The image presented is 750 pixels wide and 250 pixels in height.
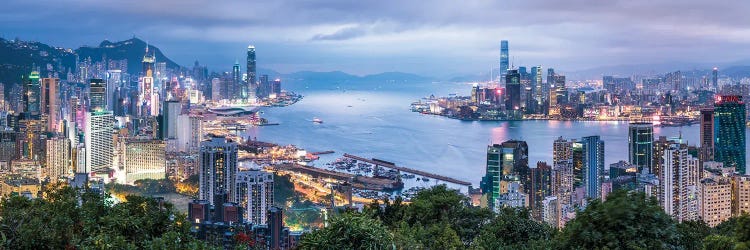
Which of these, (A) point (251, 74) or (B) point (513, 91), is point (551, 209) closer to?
(B) point (513, 91)

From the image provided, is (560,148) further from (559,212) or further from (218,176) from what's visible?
(218,176)

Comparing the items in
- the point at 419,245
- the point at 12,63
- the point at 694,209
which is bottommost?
the point at 694,209

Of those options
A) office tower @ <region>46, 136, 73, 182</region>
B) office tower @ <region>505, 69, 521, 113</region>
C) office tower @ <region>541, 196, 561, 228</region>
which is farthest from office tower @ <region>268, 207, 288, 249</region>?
office tower @ <region>505, 69, 521, 113</region>

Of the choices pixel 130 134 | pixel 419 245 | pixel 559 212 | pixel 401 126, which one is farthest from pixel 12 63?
pixel 419 245

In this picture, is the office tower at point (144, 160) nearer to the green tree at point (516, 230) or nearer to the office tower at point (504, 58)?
the green tree at point (516, 230)

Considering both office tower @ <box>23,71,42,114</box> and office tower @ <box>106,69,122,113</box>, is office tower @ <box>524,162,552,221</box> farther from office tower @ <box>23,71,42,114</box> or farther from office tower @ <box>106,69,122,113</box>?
office tower @ <box>106,69,122,113</box>

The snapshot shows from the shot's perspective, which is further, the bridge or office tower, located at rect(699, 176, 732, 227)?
the bridge
